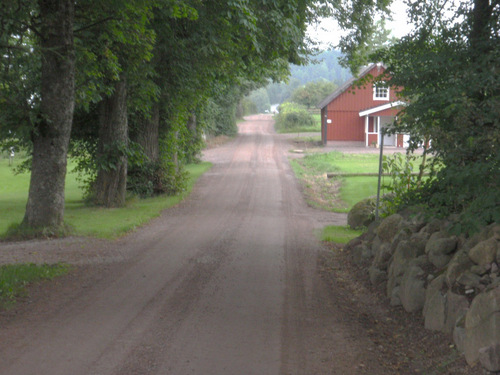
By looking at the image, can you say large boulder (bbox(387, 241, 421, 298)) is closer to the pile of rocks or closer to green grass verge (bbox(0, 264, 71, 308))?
the pile of rocks

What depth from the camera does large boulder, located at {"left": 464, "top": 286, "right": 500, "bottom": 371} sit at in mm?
5082

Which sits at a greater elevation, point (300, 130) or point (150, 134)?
point (300, 130)

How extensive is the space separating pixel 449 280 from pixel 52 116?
33.4 feet

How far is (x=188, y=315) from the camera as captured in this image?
7.63 metres

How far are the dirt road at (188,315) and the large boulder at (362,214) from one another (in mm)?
2083

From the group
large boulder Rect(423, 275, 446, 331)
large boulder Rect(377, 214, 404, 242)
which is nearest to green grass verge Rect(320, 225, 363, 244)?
large boulder Rect(377, 214, 404, 242)

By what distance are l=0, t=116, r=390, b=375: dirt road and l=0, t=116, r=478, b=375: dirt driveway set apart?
0.06ft

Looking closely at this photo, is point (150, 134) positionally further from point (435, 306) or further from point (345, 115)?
point (345, 115)

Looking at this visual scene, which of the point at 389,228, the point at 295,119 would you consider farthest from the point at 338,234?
the point at 295,119

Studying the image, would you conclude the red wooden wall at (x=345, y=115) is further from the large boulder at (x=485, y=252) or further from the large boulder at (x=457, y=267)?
the large boulder at (x=485, y=252)

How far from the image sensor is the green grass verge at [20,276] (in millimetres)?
8250

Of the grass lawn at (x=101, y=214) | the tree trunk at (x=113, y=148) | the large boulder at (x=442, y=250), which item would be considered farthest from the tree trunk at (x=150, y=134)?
the large boulder at (x=442, y=250)

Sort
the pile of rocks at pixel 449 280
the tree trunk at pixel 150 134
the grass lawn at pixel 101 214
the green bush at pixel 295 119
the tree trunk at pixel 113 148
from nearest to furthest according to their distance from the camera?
1. the pile of rocks at pixel 449 280
2. the grass lawn at pixel 101 214
3. the tree trunk at pixel 113 148
4. the tree trunk at pixel 150 134
5. the green bush at pixel 295 119

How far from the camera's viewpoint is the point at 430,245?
7984mm
